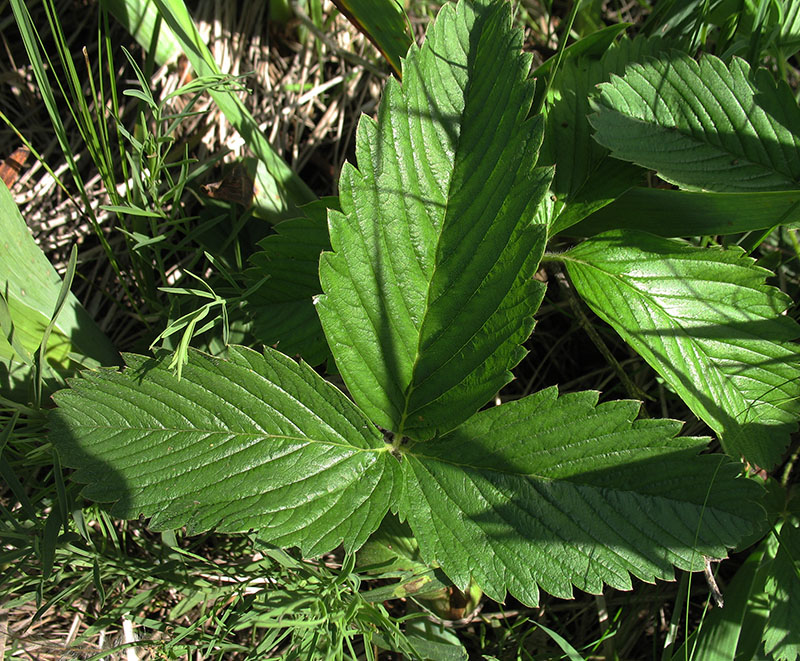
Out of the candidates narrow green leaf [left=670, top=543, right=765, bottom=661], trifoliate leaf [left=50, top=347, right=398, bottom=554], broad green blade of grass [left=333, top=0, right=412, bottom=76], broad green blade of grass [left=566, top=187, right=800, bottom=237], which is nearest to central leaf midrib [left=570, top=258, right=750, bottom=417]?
broad green blade of grass [left=566, top=187, right=800, bottom=237]

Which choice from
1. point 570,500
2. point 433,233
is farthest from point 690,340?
point 433,233

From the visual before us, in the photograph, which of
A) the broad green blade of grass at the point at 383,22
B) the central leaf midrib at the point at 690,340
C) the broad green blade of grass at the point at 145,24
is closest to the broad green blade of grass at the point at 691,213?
the central leaf midrib at the point at 690,340

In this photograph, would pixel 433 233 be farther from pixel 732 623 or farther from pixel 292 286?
pixel 732 623

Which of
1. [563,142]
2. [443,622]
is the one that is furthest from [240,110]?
[443,622]

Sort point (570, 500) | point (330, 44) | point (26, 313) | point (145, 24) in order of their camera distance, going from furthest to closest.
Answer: point (330, 44)
point (145, 24)
point (26, 313)
point (570, 500)

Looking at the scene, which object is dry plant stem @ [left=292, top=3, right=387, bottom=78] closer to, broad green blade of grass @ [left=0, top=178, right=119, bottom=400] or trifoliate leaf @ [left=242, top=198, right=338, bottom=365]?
trifoliate leaf @ [left=242, top=198, right=338, bottom=365]

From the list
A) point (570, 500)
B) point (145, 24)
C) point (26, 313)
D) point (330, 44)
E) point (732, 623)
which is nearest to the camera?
point (570, 500)

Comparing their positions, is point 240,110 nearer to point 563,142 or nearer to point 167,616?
point 563,142
